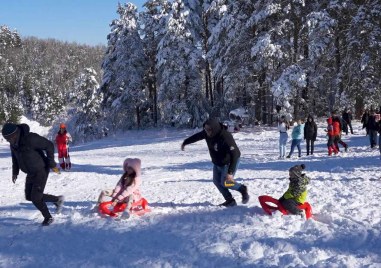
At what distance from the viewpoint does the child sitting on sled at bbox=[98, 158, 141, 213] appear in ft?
23.6

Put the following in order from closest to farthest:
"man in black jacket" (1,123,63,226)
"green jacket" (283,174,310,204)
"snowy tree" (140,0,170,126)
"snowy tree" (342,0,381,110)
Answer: "man in black jacket" (1,123,63,226)
"green jacket" (283,174,310,204)
"snowy tree" (342,0,381,110)
"snowy tree" (140,0,170,126)

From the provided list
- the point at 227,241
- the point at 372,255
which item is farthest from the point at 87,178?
the point at 372,255

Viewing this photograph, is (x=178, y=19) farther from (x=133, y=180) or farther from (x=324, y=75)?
(x=133, y=180)

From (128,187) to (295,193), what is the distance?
9.96 feet

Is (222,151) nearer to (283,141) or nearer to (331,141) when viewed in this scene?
(283,141)

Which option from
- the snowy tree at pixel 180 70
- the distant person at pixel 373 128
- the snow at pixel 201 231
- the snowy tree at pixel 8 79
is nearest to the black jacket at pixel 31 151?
the snow at pixel 201 231

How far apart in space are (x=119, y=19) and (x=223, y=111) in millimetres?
13696

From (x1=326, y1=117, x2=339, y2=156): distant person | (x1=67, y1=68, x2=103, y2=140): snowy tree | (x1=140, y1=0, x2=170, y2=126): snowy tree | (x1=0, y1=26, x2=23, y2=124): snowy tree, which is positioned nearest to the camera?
(x1=326, y1=117, x2=339, y2=156): distant person

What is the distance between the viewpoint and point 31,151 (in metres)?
6.40

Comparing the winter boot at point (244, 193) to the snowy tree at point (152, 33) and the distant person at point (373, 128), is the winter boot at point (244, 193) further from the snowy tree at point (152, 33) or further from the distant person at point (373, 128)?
the snowy tree at point (152, 33)

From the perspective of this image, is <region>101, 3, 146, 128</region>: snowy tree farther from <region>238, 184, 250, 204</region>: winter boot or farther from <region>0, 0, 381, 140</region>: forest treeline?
<region>238, 184, 250, 204</region>: winter boot

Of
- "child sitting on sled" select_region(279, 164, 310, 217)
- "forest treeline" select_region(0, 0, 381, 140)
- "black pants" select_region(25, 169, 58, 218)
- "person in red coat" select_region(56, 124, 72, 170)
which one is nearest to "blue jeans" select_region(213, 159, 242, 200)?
"child sitting on sled" select_region(279, 164, 310, 217)

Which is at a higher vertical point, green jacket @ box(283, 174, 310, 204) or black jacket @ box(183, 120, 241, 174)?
black jacket @ box(183, 120, 241, 174)

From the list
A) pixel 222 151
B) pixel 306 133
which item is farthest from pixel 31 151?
pixel 306 133
